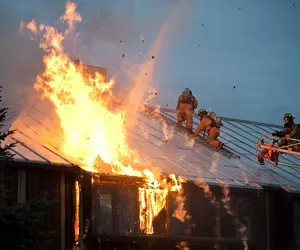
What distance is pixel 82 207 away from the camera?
1527 cm

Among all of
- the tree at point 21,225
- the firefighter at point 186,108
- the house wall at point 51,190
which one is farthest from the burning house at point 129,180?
the tree at point 21,225

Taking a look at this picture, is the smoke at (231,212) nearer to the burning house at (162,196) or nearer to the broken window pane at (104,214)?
the burning house at (162,196)

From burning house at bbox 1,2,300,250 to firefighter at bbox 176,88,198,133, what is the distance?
1883 millimetres

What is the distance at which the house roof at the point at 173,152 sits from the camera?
16.6 meters

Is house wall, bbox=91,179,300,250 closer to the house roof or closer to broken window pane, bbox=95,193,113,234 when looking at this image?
broken window pane, bbox=95,193,113,234

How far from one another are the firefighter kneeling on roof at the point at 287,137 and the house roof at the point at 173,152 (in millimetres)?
449

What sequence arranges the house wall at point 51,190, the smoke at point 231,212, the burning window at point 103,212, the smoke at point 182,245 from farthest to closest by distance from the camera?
the smoke at point 231,212 → the smoke at point 182,245 → the burning window at point 103,212 → the house wall at point 51,190

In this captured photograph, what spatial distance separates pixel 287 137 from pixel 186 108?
485 cm

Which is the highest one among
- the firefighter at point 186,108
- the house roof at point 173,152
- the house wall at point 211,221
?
the firefighter at point 186,108

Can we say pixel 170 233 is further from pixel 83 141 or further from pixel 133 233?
pixel 83 141

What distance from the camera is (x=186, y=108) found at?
24781mm

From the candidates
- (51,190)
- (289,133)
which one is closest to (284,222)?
(289,133)

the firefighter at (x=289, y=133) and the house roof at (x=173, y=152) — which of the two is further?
the firefighter at (x=289, y=133)

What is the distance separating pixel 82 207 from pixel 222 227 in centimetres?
499
